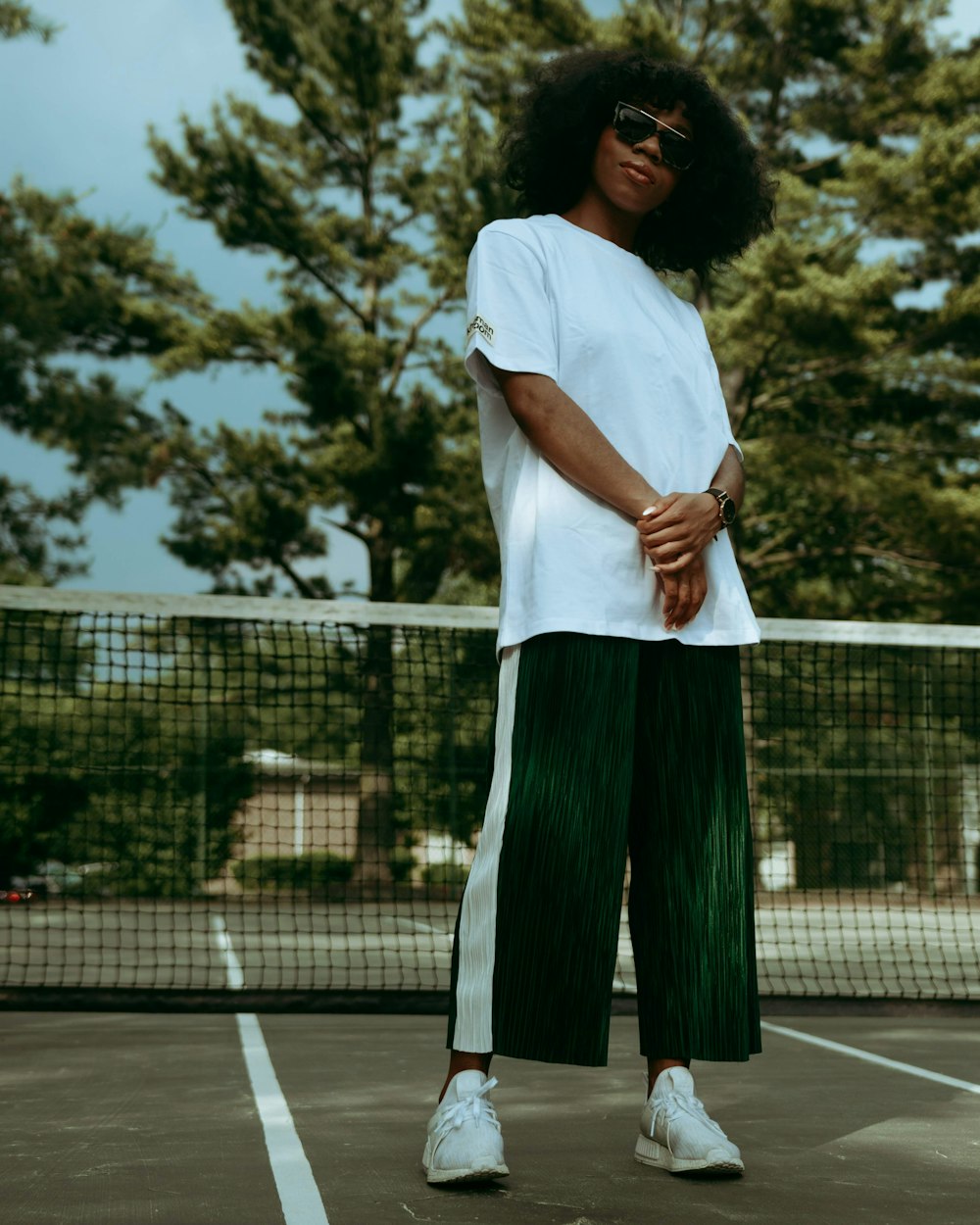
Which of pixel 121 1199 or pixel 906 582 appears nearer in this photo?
pixel 121 1199

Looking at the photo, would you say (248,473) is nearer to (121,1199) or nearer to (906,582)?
(906,582)

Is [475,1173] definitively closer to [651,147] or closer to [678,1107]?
[678,1107]

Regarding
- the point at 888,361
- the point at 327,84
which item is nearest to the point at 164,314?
the point at 327,84

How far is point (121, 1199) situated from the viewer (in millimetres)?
2607

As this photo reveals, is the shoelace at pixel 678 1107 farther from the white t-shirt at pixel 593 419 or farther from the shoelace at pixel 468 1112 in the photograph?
the white t-shirt at pixel 593 419

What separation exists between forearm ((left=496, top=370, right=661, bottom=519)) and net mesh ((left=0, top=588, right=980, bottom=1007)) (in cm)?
62

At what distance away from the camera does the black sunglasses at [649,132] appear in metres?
3.14

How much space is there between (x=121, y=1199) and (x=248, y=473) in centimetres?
2466

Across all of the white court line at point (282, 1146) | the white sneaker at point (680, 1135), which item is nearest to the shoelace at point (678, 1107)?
the white sneaker at point (680, 1135)

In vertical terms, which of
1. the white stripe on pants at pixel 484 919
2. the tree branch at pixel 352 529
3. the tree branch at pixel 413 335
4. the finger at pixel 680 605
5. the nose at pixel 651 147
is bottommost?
the white stripe on pants at pixel 484 919

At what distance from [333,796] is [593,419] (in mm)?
29438

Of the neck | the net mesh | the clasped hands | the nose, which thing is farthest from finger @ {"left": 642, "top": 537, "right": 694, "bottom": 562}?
the nose

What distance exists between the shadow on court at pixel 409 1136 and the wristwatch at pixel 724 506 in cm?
122

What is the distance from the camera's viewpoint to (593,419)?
2.96 metres
